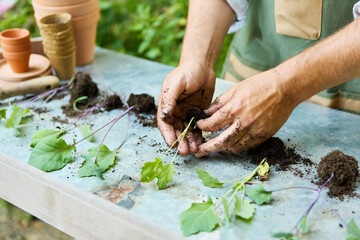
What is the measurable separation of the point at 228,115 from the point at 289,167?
269 millimetres

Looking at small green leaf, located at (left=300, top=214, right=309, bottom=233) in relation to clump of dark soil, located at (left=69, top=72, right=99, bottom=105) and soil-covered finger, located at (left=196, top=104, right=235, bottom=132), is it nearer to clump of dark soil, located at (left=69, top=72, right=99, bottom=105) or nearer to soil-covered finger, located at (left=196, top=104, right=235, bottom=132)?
soil-covered finger, located at (left=196, top=104, right=235, bottom=132)

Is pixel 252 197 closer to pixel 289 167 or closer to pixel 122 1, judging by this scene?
pixel 289 167

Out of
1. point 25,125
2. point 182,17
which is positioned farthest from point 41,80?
point 182,17

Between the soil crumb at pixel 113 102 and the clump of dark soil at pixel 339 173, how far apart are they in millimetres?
867

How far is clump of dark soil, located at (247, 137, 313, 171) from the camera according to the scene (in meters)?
1.27

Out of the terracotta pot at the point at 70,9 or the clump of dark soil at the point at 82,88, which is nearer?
the clump of dark soil at the point at 82,88

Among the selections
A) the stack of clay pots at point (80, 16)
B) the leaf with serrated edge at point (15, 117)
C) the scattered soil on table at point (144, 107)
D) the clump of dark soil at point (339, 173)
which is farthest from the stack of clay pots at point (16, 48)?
the clump of dark soil at point (339, 173)

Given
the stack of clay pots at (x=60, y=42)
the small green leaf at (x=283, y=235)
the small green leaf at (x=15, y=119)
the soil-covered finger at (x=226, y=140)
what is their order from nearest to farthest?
the small green leaf at (x=283, y=235), the soil-covered finger at (x=226, y=140), the small green leaf at (x=15, y=119), the stack of clay pots at (x=60, y=42)

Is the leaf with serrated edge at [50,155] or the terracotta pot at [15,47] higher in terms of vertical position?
the terracotta pot at [15,47]

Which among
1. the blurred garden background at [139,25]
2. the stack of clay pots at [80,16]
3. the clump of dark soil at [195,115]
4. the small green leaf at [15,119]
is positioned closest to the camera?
the clump of dark soil at [195,115]

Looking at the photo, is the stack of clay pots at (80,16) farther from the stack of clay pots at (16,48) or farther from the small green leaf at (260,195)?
the small green leaf at (260,195)

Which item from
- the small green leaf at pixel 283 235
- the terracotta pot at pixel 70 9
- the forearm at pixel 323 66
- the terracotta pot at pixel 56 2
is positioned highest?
the forearm at pixel 323 66

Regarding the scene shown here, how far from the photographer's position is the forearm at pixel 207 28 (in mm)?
1566

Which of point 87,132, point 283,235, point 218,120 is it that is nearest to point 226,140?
point 218,120
